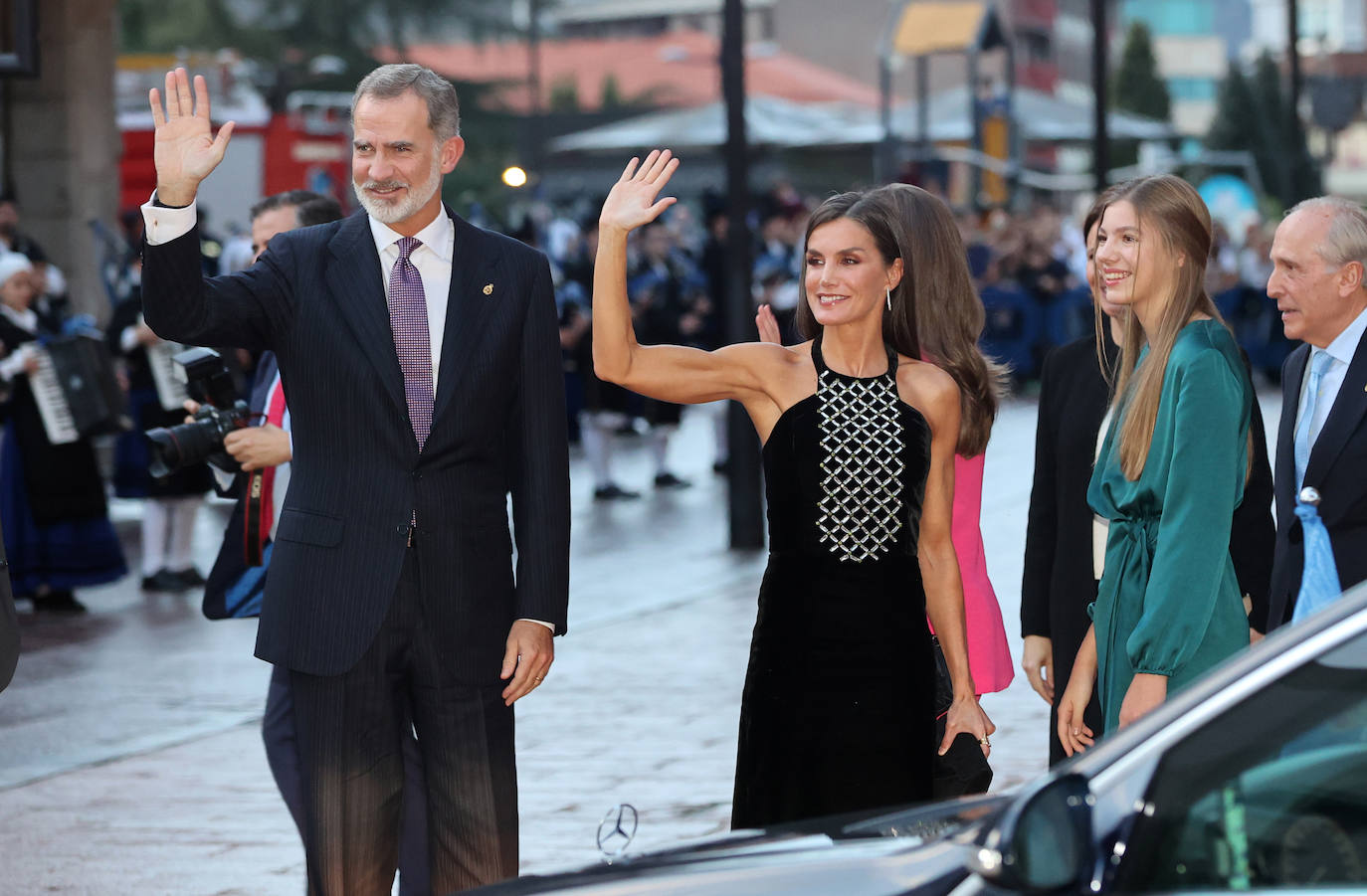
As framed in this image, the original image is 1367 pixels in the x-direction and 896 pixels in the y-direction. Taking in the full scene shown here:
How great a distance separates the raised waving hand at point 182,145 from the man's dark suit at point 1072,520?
1.95 m

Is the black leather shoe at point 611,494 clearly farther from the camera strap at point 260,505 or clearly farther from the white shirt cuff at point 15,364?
the camera strap at point 260,505

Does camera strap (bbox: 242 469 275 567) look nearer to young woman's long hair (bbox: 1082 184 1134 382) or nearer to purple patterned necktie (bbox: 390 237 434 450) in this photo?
purple patterned necktie (bbox: 390 237 434 450)

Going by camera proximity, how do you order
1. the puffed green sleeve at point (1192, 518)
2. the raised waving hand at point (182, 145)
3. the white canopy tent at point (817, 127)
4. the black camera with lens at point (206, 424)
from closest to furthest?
the raised waving hand at point (182, 145) < the puffed green sleeve at point (1192, 518) < the black camera with lens at point (206, 424) < the white canopy tent at point (817, 127)

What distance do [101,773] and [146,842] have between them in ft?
3.63

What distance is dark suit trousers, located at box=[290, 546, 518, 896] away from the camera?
14.1 feet

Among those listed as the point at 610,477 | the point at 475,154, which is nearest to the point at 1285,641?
the point at 610,477

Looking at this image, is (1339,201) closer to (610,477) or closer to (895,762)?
(895,762)

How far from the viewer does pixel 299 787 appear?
520 cm

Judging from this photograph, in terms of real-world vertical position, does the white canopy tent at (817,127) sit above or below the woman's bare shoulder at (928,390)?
above

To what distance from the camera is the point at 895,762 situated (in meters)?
4.50

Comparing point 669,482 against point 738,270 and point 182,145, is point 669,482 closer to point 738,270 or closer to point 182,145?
point 738,270

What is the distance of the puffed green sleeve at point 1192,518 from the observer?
4293mm

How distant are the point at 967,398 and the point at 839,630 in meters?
0.66

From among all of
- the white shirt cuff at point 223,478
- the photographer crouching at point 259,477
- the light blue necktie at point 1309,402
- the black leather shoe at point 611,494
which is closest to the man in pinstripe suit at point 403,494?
the photographer crouching at point 259,477
